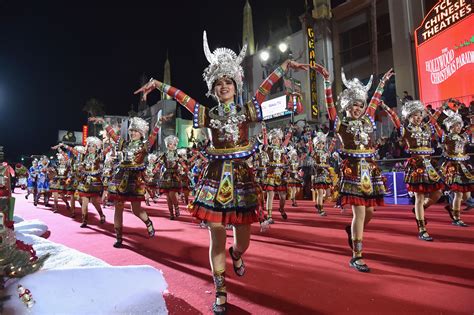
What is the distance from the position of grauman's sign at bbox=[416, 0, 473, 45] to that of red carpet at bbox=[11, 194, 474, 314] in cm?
1061

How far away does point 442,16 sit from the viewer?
13664 millimetres

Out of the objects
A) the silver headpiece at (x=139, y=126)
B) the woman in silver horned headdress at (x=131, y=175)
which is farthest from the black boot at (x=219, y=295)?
the silver headpiece at (x=139, y=126)

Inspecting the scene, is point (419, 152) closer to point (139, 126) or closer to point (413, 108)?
point (413, 108)

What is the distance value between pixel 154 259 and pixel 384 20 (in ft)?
59.3

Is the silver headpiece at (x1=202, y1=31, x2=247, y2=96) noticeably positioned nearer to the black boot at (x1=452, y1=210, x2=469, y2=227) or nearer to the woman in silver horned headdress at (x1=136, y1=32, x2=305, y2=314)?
the woman in silver horned headdress at (x1=136, y1=32, x2=305, y2=314)

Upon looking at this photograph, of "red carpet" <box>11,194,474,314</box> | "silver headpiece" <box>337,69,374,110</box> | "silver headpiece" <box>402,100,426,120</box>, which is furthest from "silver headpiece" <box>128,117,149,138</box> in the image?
"silver headpiece" <box>402,100,426,120</box>

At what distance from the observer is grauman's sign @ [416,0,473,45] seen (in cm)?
1294

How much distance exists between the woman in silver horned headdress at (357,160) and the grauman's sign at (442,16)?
1258 centimetres

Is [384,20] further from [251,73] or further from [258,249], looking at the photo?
[258,249]

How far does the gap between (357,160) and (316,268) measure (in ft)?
4.55

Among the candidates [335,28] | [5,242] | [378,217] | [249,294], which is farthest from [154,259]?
[335,28]

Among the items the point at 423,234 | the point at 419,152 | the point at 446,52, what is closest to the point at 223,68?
the point at 419,152

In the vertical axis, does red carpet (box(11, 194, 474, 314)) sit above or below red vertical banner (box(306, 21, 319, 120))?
below

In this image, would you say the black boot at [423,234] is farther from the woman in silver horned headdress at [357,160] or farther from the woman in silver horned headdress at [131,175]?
the woman in silver horned headdress at [131,175]
